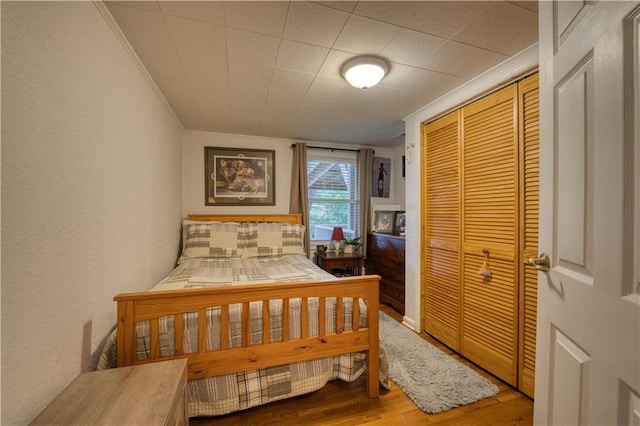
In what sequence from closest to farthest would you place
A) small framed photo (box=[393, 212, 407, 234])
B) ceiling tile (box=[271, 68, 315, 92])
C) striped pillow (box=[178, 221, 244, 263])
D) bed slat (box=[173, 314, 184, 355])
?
bed slat (box=[173, 314, 184, 355]), ceiling tile (box=[271, 68, 315, 92]), striped pillow (box=[178, 221, 244, 263]), small framed photo (box=[393, 212, 407, 234])

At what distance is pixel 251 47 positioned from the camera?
1.46 metres

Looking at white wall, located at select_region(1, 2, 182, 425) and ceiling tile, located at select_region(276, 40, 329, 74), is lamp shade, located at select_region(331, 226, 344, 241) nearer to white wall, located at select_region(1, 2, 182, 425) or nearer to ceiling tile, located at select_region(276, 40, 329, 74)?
ceiling tile, located at select_region(276, 40, 329, 74)

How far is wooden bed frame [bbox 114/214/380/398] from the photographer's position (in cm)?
121

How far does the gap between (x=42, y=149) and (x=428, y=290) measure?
2.64 m

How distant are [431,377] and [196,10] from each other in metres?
2.54

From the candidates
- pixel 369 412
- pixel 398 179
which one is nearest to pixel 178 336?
pixel 369 412

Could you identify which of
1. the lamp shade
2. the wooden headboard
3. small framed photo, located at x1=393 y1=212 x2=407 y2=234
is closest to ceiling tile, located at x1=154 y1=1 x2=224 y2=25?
the wooden headboard

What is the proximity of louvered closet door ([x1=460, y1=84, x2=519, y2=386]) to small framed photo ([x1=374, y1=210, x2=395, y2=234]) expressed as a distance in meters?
1.38

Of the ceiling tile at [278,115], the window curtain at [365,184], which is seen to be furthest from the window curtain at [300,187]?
the window curtain at [365,184]

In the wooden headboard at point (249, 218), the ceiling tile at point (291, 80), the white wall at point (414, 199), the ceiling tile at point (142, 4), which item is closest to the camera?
the ceiling tile at point (142, 4)

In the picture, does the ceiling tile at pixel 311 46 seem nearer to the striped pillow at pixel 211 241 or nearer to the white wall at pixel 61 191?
the white wall at pixel 61 191

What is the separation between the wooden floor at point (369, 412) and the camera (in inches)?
54.2

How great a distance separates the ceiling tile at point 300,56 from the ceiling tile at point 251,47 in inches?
1.8

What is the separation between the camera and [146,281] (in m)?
1.79
